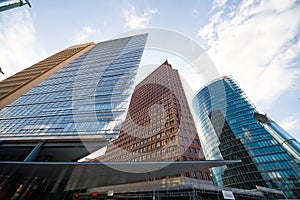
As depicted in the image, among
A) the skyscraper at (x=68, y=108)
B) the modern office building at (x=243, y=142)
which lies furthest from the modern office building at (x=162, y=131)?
the skyscraper at (x=68, y=108)

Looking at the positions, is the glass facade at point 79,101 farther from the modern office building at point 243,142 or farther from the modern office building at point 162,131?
the modern office building at point 243,142

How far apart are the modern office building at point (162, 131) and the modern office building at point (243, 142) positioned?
13983 millimetres

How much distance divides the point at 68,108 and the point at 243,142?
2241 inches

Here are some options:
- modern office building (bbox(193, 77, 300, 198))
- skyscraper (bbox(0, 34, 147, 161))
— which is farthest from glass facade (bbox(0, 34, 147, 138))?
modern office building (bbox(193, 77, 300, 198))

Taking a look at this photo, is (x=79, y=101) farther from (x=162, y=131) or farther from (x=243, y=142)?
(x=243, y=142)

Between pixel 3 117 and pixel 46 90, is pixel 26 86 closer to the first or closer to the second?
pixel 46 90

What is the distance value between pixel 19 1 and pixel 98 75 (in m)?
21.1

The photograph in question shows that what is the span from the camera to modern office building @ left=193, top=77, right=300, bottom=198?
39.0m

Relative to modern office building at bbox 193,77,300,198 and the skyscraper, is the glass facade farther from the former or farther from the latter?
modern office building at bbox 193,77,300,198

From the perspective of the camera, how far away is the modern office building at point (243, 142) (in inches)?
1534

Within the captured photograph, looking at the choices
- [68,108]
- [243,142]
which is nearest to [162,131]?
[68,108]

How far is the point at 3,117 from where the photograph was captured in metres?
28.1

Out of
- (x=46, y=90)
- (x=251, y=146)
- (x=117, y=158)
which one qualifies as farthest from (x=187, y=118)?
(x=46, y=90)

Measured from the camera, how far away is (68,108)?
→ 1039 inches
